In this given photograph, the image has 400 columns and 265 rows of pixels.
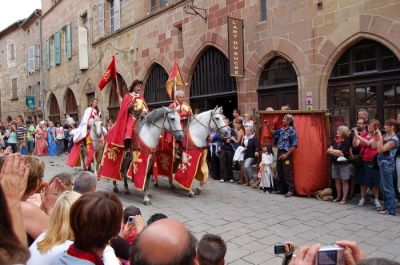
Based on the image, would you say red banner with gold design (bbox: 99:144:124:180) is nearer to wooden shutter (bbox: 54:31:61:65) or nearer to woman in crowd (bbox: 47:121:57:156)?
woman in crowd (bbox: 47:121:57:156)

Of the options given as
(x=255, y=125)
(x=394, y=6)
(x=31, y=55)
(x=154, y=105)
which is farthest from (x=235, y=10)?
(x=31, y=55)

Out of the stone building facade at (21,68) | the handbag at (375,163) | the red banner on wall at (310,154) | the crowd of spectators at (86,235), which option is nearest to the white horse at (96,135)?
the red banner on wall at (310,154)

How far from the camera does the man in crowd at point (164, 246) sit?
1.36 m

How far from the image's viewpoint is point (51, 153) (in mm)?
18078

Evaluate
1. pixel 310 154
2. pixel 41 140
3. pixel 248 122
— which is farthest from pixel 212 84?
pixel 41 140

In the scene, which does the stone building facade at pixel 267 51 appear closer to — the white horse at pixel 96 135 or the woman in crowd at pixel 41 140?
the woman in crowd at pixel 41 140

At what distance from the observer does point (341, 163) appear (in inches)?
276

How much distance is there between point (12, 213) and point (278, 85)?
9.10 m

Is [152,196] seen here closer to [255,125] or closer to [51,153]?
[255,125]

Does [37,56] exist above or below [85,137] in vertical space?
above

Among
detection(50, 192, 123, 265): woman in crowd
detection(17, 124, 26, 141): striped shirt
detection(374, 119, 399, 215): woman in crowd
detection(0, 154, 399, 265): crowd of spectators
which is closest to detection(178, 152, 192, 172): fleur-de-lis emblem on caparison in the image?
detection(374, 119, 399, 215): woman in crowd

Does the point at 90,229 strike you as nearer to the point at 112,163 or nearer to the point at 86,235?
the point at 86,235

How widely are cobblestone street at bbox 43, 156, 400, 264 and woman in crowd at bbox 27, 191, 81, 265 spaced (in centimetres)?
260

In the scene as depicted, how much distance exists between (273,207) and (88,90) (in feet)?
50.2
